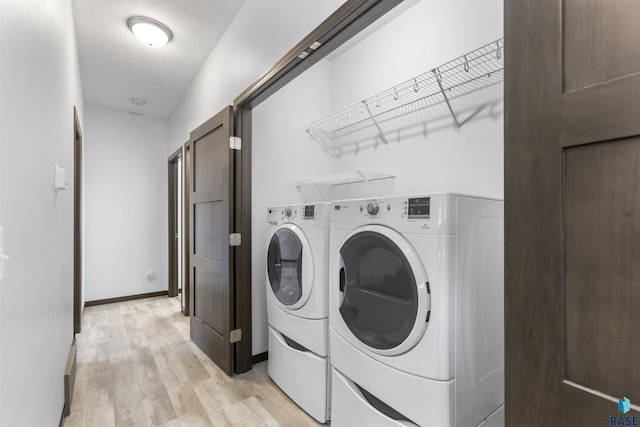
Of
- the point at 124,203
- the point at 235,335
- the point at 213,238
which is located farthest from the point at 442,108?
the point at 124,203

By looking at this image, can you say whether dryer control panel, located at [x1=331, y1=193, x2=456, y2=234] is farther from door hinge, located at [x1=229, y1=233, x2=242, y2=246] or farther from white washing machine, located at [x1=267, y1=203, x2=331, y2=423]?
door hinge, located at [x1=229, y1=233, x2=242, y2=246]

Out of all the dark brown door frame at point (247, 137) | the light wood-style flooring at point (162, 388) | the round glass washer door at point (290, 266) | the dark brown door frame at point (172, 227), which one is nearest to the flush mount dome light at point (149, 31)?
the dark brown door frame at point (247, 137)

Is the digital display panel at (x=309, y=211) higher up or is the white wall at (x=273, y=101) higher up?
the white wall at (x=273, y=101)

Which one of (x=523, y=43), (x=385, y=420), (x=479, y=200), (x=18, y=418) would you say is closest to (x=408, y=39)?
(x=479, y=200)

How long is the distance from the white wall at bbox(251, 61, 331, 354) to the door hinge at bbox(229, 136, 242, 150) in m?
0.17

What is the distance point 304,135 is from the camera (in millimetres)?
2783

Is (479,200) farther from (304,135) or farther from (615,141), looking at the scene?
(304,135)

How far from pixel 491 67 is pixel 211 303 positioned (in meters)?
2.58

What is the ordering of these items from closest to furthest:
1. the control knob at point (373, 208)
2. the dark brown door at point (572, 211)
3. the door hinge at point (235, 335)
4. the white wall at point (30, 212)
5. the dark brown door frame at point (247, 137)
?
the dark brown door at point (572, 211), the white wall at point (30, 212), the control knob at point (373, 208), the dark brown door frame at point (247, 137), the door hinge at point (235, 335)

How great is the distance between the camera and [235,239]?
7.50 ft

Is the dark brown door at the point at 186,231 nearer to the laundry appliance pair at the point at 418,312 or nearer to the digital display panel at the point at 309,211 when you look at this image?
the digital display panel at the point at 309,211

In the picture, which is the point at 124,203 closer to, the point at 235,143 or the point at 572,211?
the point at 235,143

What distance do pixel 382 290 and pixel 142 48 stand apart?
2.97m

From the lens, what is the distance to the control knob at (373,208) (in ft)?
4.55
